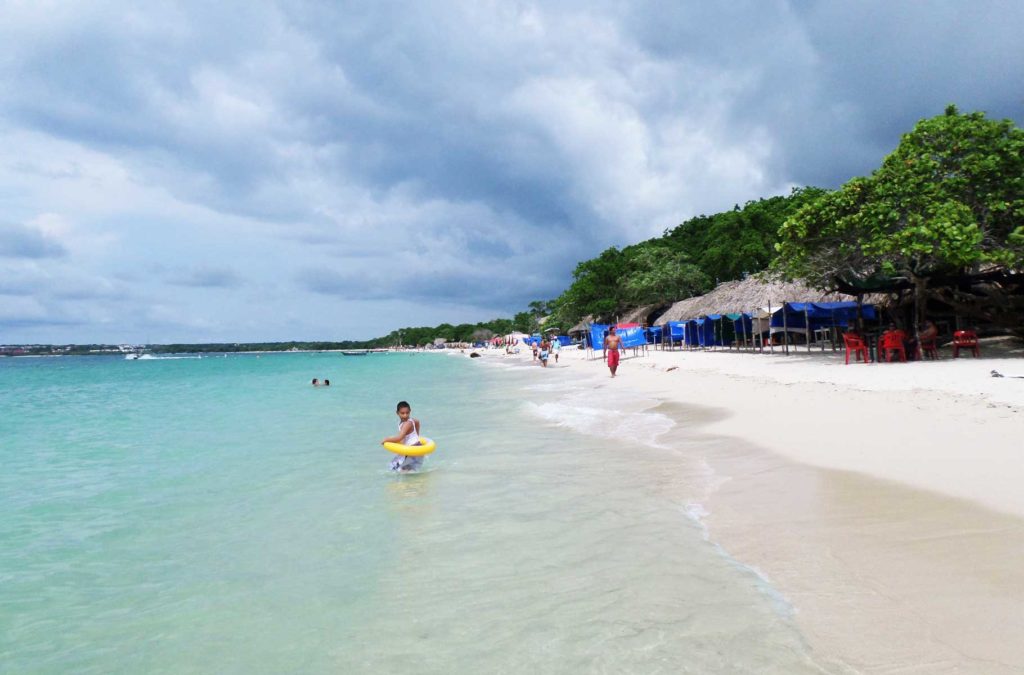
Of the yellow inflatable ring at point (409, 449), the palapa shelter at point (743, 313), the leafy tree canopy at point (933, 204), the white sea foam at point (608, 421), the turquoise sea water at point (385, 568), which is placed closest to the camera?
the turquoise sea water at point (385, 568)

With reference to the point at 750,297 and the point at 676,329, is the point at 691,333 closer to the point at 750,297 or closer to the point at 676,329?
the point at 676,329

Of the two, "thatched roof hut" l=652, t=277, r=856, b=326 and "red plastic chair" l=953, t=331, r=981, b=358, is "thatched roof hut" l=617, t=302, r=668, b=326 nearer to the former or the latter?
"thatched roof hut" l=652, t=277, r=856, b=326

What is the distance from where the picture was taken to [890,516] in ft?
14.3

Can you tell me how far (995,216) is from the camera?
1569 centimetres

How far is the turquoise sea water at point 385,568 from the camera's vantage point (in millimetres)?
2986

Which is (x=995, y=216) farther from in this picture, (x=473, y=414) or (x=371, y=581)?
(x=371, y=581)

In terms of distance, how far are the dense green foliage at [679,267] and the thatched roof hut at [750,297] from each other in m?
12.2

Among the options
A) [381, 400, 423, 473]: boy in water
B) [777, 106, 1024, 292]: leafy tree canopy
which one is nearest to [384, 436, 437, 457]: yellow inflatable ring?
[381, 400, 423, 473]: boy in water

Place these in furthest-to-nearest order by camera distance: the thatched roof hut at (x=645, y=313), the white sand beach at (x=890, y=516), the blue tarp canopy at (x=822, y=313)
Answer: the thatched roof hut at (x=645, y=313) < the blue tarp canopy at (x=822, y=313) < the white sand beach at (x=890, y=516)

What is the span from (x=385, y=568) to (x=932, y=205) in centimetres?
1611

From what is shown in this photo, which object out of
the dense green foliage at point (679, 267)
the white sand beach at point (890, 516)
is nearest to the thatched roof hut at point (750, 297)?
the dense green foliage at point (679, 267)

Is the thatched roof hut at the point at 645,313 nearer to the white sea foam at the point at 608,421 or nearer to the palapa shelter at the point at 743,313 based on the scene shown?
the palapa shelter at the point at 743,313

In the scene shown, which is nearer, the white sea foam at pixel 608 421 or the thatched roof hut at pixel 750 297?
the white sea foam at pixel 608 421

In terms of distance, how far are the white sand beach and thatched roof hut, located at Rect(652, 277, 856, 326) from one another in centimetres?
1518
